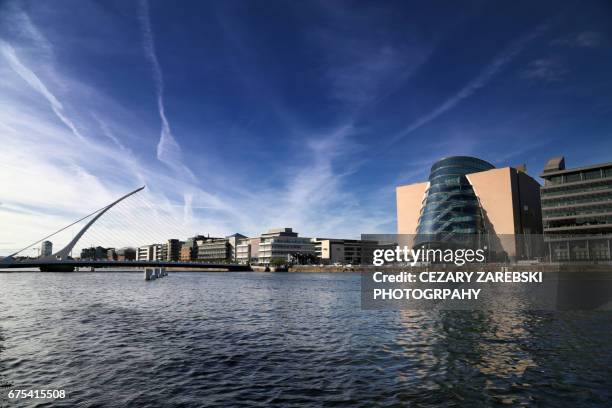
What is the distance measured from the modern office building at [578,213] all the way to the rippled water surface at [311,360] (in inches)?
4558

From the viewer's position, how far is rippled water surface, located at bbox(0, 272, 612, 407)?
1358 centimetres

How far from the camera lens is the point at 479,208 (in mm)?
159000

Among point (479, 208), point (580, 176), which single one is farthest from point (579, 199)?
point (479, 208)

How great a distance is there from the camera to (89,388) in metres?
14.2

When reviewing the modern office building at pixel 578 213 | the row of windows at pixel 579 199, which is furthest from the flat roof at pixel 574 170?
the row of windows at pixel 579 199

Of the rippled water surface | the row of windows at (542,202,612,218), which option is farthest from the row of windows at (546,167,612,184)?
the rippled water surface

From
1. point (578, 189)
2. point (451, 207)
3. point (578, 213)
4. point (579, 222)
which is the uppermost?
point (578, 189)

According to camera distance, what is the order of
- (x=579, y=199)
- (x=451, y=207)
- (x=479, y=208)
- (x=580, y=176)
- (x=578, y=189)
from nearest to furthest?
(x=579, y=199)
(x=578, y=189)
(x=580, y=176)
(x=451, y=207)
(x=479, y=208)

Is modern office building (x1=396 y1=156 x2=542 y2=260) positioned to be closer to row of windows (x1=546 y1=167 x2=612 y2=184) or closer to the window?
row of windows (x1=546 y1=167 x2=612 y2=184)

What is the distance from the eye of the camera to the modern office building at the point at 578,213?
411 feet

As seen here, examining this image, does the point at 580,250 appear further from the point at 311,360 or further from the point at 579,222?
the point at 311,360

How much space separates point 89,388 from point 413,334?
58.9 ft

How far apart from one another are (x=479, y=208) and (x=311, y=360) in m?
156

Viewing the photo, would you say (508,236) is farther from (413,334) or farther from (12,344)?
(12,344)
